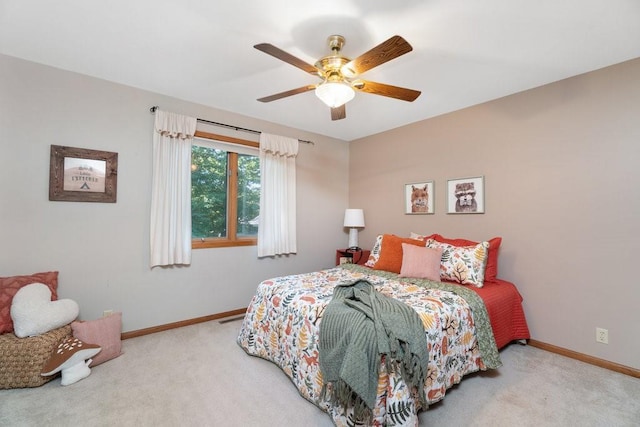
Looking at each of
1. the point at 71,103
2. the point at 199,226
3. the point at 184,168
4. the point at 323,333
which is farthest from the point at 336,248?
the point at 71,103

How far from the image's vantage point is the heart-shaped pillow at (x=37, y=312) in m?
2.06

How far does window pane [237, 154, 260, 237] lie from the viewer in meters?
3.67

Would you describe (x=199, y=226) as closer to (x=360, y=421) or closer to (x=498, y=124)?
(x=360, y=421)

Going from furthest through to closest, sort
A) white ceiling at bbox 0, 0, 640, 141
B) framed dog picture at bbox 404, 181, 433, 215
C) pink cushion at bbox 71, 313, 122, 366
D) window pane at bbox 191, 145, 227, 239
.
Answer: framed dog picture at bbox 404, 181, 433, 215 < window pane at bbox 191, 145, 227, 239 < pink cushion at bbox 71, 313, 122, 366 < white ceiling at bbox 0, 0, 640, 141

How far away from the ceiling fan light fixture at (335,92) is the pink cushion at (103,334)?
8.51 feet

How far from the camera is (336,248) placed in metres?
4.62

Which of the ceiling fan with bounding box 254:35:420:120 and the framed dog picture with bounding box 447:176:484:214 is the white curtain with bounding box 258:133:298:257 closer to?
the ceiling fan with bounding box 254:35:420:120

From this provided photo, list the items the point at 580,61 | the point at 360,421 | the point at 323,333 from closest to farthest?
1. the point at 360,421
2. the point at 323,333
3. the point at 580,61

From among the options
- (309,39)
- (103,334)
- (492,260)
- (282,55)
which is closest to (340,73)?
(309,39)

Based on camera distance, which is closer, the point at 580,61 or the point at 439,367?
the point at 439,367

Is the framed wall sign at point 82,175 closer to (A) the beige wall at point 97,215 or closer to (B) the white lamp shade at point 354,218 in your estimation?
(A) the beige wall at point 97,215

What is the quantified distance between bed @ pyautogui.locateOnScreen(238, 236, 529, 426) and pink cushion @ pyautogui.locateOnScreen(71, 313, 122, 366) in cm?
103

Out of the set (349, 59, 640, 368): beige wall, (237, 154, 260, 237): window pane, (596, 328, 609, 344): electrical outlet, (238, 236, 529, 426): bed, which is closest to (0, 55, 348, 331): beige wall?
(237, 154, 260, 237): window pane

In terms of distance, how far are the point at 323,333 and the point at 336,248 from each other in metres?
2.88
